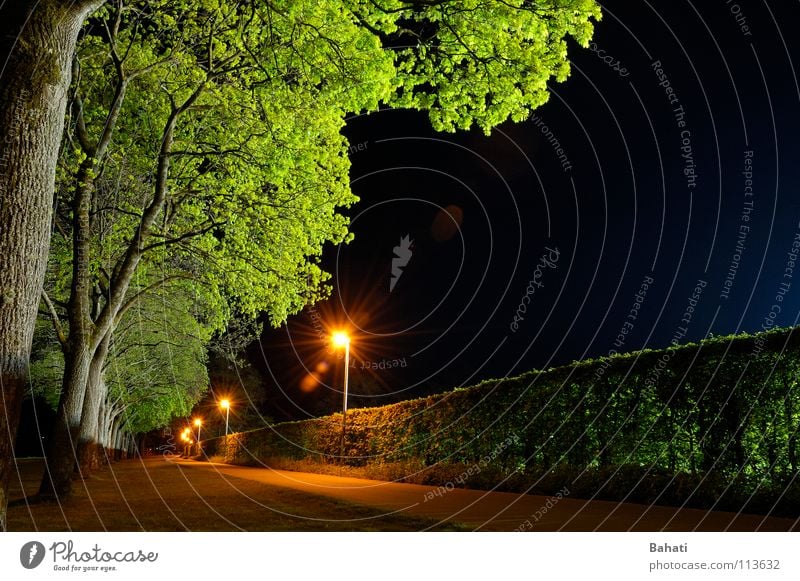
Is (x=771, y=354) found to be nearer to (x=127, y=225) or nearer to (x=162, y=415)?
(x=127, y=225)

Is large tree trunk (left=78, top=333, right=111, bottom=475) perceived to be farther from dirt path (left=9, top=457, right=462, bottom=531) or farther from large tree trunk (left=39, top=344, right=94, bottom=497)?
dirt path (left=9, top=457, right=462, bottom=531)

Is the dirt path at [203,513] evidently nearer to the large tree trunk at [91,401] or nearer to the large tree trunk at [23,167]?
the large tree trunk at [91,401]

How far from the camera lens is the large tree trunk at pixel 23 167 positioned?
218 inches

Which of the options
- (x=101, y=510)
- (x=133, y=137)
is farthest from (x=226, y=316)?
(x=101, y=510)

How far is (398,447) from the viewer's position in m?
20.8

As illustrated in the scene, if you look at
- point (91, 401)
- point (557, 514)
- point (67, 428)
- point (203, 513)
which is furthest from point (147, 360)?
point (557, 514)

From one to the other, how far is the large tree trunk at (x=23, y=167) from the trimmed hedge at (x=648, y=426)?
9.20 meters

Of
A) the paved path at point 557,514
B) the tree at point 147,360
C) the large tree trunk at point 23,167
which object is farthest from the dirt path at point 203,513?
the tree at point 147,360

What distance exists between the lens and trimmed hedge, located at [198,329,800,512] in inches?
370

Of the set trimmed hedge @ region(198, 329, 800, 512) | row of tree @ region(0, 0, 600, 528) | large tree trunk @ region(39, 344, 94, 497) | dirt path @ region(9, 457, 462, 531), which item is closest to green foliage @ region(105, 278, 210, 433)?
row of tree @ region(0, 0, 600, 528)
